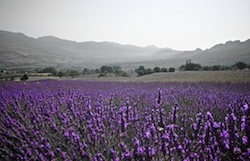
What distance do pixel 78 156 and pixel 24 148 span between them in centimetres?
70

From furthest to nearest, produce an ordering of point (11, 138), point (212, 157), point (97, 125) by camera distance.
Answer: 1. point (11, 138)
2. point (97, 125)
3. point (212, 157)

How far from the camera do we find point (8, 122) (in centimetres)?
317

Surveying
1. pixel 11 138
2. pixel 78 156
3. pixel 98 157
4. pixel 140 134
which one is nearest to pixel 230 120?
pixel 140 134

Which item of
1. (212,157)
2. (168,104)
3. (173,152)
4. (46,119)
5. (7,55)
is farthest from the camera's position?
(7,55)

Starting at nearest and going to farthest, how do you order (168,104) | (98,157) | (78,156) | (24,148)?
(98,157) < (78,156) < (24,148) < (168,104)

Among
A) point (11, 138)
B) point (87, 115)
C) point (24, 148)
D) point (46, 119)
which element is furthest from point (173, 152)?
point (11, 138)

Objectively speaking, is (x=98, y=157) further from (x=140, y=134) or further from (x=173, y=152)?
(x=173, y=152)

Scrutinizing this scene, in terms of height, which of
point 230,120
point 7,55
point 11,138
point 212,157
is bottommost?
point 11,138

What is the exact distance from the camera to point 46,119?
11.2 feet

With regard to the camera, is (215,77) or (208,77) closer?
(215,77)

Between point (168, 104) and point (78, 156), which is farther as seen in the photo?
point (168, 104)

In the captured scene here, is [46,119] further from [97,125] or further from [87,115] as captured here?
[97,125]

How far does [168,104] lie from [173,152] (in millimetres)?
2671

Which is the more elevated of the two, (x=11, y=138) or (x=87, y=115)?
(x=87, y=115)
